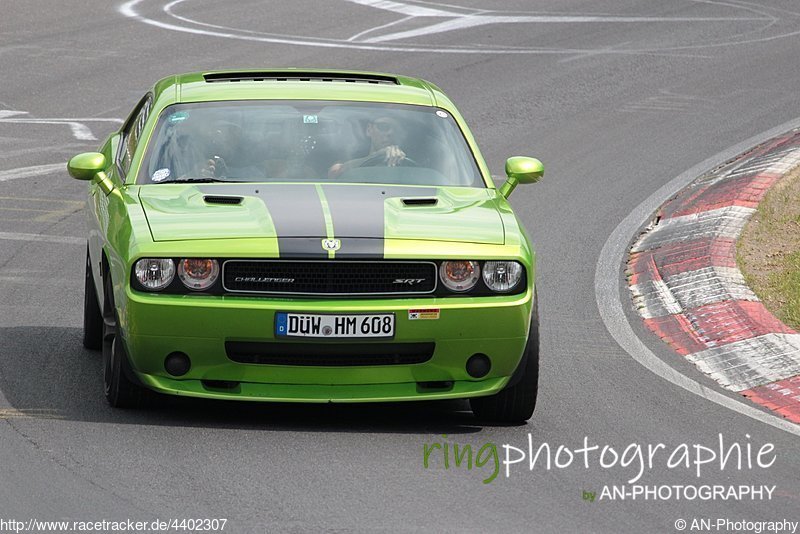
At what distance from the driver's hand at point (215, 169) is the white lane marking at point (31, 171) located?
5.94 m

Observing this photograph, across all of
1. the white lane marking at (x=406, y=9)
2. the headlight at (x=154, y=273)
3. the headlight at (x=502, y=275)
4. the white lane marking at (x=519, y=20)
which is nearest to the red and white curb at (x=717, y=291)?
the headlight at (x=502, y=275)

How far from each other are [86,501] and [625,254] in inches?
256

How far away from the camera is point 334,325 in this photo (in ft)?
22.1

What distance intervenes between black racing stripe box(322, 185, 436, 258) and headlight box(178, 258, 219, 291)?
549 millimetres

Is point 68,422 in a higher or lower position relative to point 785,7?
higher

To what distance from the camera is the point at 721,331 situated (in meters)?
9.30

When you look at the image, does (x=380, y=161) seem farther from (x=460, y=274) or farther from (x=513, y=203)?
(x=513, y=203)

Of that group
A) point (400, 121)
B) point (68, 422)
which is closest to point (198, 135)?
point (400, 121)

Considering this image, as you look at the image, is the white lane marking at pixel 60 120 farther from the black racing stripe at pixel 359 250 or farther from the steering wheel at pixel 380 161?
the black racing stripe at pixel 359 250

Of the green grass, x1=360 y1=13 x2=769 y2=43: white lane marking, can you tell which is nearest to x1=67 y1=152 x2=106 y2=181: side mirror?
the green grass

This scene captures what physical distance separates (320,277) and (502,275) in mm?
828

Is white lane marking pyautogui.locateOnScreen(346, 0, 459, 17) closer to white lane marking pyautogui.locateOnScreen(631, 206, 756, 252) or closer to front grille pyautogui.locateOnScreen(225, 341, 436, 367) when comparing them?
white lane marking pyautogui.locateOnScreen(631, 206, 756, 252)

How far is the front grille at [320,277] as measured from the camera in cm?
679

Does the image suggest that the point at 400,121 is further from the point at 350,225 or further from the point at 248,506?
the point at 248,506
